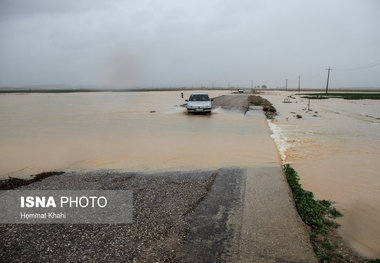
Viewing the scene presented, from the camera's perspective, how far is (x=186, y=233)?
367 centimetres

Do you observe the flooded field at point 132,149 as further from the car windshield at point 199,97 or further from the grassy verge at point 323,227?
the car windshield at point 199,97

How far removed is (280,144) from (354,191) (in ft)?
16.0

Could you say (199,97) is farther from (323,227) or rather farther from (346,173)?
(323,227)

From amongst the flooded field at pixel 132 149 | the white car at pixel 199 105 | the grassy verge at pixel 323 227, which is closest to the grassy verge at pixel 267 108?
the white car at pixel 199 105

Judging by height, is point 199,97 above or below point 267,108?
above

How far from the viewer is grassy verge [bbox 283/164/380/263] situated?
3270 millimetres

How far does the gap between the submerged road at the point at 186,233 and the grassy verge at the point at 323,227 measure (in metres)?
0.16

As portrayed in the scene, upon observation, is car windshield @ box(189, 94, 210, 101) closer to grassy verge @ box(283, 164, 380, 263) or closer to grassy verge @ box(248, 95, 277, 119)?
grassy verge @ box(248, 95, 277, 119)

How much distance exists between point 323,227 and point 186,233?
2.30 meters

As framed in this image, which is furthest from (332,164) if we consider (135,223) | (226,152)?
(135,223)

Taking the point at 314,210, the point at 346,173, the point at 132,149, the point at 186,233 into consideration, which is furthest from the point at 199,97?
the point at 186,233

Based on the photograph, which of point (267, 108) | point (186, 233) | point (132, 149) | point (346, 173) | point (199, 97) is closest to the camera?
point (186, 233)

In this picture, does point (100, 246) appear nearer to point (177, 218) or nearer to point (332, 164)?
point (177, 218)

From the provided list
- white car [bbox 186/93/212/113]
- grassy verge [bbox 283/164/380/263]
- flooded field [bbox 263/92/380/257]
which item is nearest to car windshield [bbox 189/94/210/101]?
white car [bbox 186/93/212/113]
